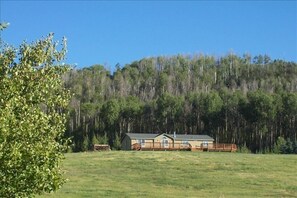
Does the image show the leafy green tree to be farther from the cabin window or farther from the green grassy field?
the cabin window

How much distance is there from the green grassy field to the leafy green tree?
13414 millimetres

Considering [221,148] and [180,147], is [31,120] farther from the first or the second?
[180,147]

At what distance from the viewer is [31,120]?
37.3 feet

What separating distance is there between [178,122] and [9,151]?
97614 millimetres

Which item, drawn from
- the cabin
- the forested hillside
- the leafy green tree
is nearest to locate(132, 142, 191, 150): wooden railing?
the cabin

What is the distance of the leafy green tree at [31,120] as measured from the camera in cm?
1077

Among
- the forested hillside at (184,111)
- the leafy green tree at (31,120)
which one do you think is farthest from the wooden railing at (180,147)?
the leafy green tree at (31,120)

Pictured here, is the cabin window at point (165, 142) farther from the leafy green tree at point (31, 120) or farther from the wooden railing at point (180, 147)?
the leafy green tree at point (31, 120)

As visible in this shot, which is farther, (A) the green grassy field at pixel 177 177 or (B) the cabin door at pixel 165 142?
(B) the cabin door at pixel 165 142

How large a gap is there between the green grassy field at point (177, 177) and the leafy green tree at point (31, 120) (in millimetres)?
13414

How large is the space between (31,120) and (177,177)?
25.6 m

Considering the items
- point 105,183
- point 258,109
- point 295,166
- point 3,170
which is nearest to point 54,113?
point 3,170

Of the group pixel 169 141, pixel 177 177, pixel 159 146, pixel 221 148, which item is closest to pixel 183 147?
pixel 169 141

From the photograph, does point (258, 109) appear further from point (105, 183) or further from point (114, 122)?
point (105, 183)
